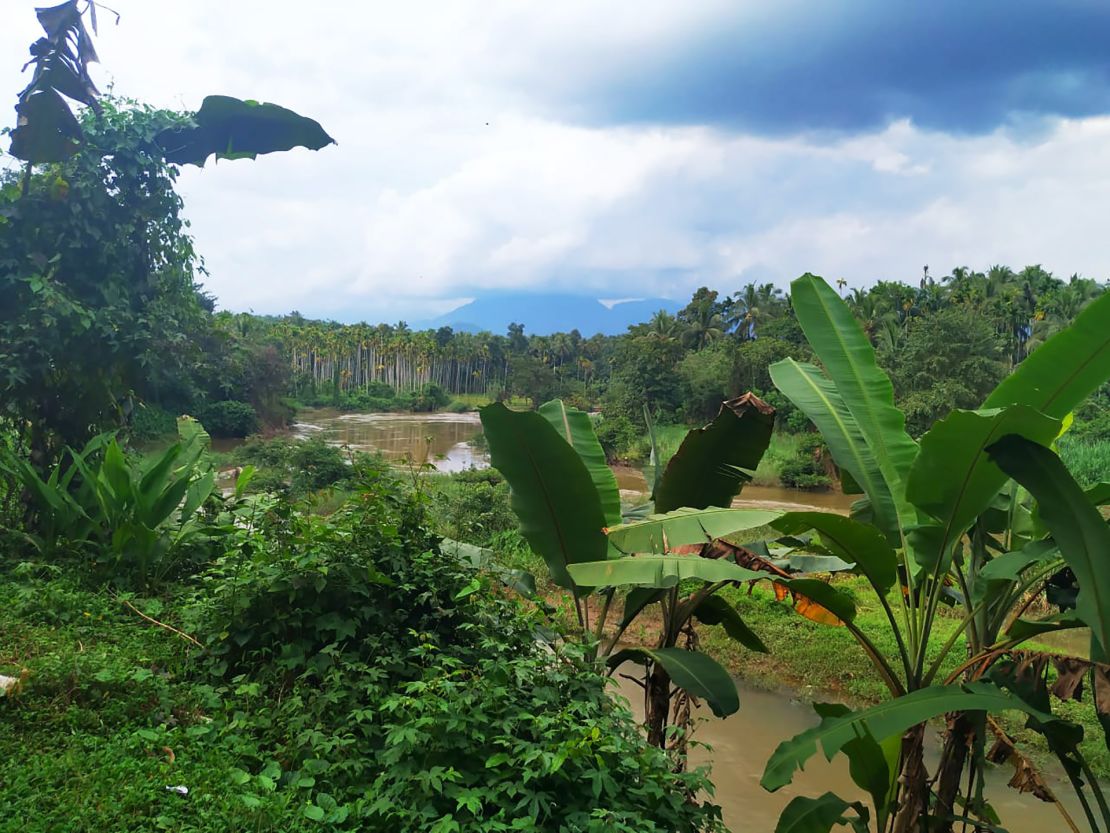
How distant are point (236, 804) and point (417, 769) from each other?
50cm

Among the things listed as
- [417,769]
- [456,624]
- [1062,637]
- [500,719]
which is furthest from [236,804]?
[1062,637]

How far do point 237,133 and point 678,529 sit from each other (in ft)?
18.2

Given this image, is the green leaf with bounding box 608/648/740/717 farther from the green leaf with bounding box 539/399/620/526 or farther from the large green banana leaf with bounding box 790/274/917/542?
the large green banana leaf with bounding box 790/274/917/542

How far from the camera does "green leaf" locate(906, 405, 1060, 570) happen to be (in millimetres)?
2248

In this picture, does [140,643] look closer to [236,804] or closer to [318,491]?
[236,804]

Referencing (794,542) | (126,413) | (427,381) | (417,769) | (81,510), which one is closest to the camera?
(417,769)

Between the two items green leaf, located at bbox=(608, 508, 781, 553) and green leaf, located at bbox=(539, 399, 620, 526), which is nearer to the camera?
green leaf, located at bbox=(608, 508, 781, 553)

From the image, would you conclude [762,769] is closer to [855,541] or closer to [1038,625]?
[1038,625]

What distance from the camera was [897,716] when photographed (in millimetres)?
2344

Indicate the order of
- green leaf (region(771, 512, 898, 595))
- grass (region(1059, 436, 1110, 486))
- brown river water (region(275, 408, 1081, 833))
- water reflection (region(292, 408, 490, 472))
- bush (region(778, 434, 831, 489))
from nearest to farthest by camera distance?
green leaf (region(771, 512, 898, 595)) → brown river water (region(275, 408, 1081, 833)) → grass (region(1059, 436, 1110, 486)) → bush (region(778, 434, 831, 489)) → water reflection (region(292, 408, 490, 472))

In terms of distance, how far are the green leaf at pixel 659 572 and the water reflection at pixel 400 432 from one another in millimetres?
19202

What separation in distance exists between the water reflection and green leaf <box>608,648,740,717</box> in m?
18.8

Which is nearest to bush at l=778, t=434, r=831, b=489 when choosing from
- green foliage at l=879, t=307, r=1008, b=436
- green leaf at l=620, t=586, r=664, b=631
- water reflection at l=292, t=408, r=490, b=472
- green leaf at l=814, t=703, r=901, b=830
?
green foliage at l=879, t=307, r=1008, b=436

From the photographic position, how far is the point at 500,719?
226 centimetres
